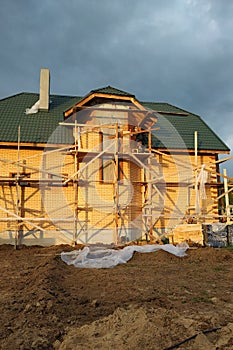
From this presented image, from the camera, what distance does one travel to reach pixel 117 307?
4.34 m

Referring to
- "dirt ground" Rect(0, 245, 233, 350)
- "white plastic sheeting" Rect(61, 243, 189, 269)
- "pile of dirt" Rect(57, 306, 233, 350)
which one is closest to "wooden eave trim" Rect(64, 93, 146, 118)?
"white plastic sheeting" Rect(61, 243, 189, 269)

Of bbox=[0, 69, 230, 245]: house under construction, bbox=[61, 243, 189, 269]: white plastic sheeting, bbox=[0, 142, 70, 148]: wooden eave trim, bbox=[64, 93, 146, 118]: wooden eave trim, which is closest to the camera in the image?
bbox=[61, 243, 189, 269]: white plastic sheeting

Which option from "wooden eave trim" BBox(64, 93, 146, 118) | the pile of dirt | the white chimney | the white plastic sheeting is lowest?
the white plastic sheeting

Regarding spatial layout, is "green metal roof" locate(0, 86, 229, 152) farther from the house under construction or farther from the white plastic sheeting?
the white plastic sheeting

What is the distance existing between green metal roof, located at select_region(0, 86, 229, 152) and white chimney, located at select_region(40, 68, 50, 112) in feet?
1.27

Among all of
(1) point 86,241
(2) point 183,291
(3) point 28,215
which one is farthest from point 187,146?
(2) point 183,291

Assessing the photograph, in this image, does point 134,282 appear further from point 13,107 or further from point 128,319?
point 13,107

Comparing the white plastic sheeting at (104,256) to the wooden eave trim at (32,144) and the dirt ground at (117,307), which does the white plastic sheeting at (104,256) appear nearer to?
the dirt ground at (117,307)

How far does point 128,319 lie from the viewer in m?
3.64

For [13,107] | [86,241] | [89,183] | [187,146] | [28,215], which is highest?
[13,107]

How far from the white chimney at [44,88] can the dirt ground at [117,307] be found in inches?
402

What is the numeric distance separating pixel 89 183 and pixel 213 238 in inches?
223

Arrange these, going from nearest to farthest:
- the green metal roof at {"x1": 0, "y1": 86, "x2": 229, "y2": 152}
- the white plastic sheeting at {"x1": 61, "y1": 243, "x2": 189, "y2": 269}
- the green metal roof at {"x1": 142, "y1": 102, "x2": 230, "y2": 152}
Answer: the white plastic sheeting at {"x1": 61, "y1": 243, "x2": 189, "y2": 269} → the green metal roof at {"x1": 0, "y1": 86, "x2": 229, "y2": 152} → the green metal roof at {"x1": 142, "y1": 102, "x2": 230, "y2": 152}

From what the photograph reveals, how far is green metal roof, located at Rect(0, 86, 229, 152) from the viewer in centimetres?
1434
